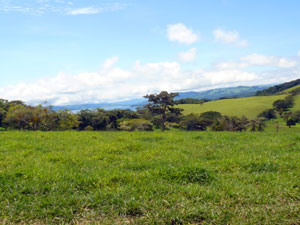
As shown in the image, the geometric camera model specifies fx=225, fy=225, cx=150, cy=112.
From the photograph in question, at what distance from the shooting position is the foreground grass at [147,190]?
4754 millimetres

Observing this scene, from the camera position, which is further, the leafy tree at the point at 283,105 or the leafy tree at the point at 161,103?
the leafy tree at the point at 283,105

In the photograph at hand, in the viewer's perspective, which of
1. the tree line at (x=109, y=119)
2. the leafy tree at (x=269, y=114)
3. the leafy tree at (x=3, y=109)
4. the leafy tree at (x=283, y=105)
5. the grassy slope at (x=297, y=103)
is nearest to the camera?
the tree line at (x=109, y=119)

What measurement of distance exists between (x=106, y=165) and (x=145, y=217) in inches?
147

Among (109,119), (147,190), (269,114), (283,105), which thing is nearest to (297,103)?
(283,105)

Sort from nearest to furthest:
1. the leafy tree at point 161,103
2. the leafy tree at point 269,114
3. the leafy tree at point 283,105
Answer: the leafy tree at point 161,103
the leafy tree at point 269,114
the leafy tree at point 283,105

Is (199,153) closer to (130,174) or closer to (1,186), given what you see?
(130,174)

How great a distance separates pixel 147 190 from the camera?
19.2ft

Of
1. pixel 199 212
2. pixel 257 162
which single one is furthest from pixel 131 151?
pixel 199 212

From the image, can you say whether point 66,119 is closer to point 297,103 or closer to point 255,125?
point 255,125

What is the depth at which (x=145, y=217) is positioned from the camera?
469 cm

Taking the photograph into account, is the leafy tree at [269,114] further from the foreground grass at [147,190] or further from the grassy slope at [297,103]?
the foreground grass at [147,190]

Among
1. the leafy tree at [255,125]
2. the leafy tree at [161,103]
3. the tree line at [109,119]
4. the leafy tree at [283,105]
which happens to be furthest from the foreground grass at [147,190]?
the leafy tree at [283,105]

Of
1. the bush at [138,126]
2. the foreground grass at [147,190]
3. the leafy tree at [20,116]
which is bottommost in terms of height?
the bush at [138,126]

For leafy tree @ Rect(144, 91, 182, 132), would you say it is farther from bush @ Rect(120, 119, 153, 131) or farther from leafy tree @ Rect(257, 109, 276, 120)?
leafy tree @ Rect(257, 109, 276, 120)
